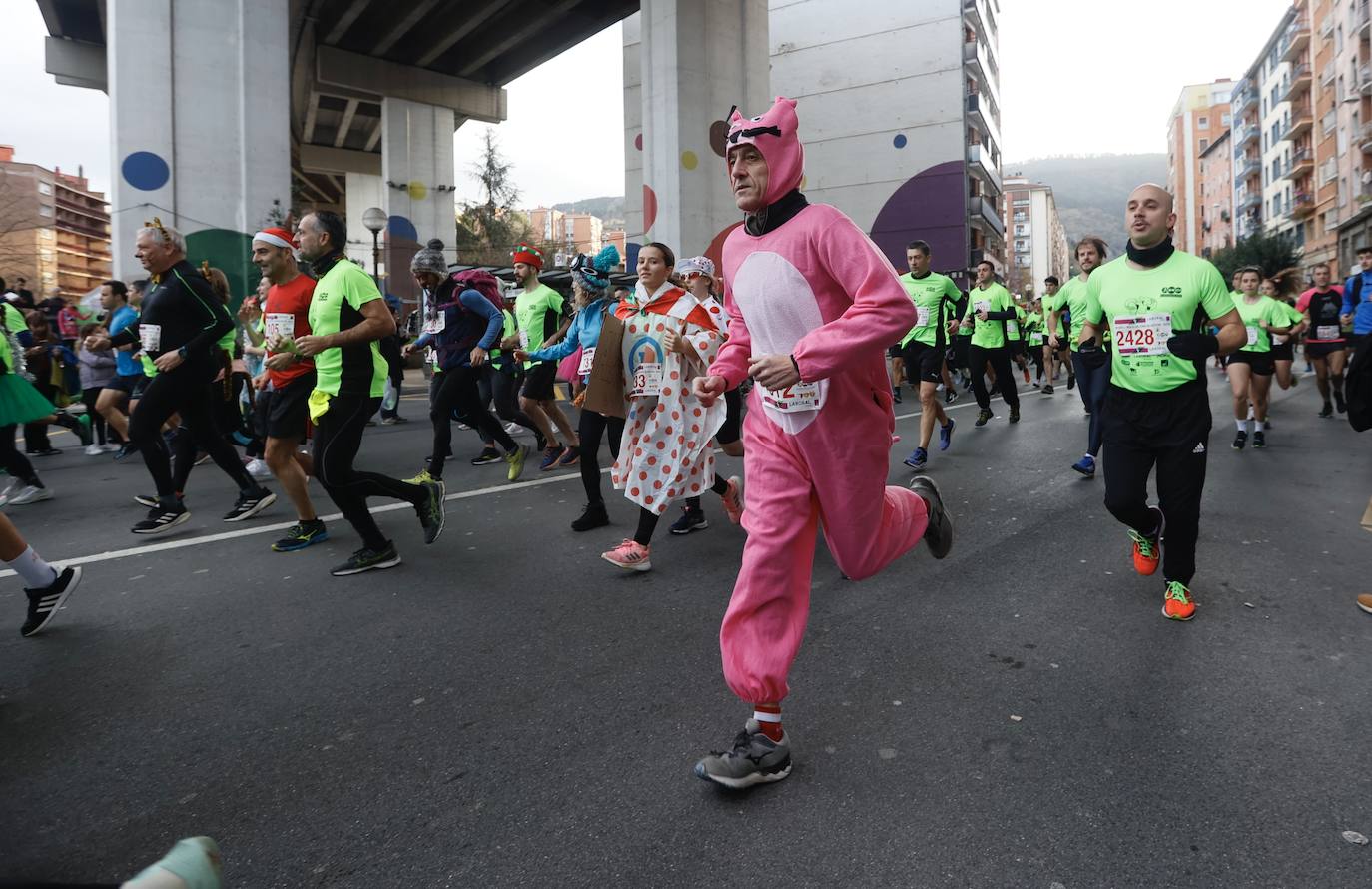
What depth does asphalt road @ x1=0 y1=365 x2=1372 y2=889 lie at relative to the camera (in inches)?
83.0

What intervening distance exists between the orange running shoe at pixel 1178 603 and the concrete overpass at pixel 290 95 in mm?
18025

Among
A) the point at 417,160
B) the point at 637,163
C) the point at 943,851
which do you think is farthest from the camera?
the point at 637,163

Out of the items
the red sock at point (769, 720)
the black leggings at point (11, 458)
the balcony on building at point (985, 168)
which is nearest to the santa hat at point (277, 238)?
the black leggings at point (11, 458)

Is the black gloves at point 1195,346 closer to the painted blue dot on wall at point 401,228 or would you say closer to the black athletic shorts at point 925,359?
the black athletic shorts at point 925,359

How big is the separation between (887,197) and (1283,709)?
53.1 meters

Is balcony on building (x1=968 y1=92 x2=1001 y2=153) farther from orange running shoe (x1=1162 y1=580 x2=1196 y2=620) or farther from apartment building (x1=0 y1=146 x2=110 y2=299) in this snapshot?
apartment building (x1=0 y1=146 x2=110 y2=299)

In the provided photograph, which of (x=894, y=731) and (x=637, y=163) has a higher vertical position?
(x=637, y=163)

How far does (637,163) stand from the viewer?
3869 centimetres

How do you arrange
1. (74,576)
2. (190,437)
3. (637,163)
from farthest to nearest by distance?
1. (637,163)
2. (190,437)
3. (74,576)

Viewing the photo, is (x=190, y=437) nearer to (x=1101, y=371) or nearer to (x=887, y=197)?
(x=1101, y=371)

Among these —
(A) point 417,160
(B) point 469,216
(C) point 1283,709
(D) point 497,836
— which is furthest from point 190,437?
(B) point 469,216

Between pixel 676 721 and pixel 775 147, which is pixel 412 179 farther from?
pixel 676 721

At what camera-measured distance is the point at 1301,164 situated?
61625 millimetres

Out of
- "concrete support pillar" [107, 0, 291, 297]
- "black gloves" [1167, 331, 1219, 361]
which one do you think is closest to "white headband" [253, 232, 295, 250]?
"black gloves" [1167, 331, 1219, 361]
